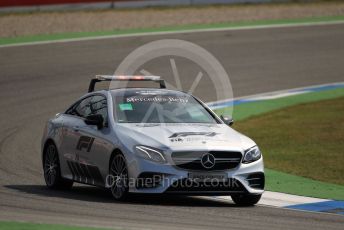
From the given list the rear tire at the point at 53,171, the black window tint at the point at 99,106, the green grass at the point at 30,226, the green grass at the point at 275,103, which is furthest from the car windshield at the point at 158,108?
the green grass at the point at 275,103

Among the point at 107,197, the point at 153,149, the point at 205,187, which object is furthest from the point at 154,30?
the point at 205,187

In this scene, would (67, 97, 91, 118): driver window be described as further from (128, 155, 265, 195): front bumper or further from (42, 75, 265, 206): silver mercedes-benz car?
(128, 155, 265, 195): front bumper

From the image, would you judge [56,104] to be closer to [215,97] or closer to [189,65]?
[215,97]

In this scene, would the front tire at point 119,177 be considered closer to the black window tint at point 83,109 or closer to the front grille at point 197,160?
the front grille at point 197,160

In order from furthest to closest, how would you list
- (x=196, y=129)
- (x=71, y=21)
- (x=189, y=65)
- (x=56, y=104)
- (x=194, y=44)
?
(x=71, y=21), (x=194, y=44), (x=189, y=65), (x=56, y=104), (x=196, y=129)

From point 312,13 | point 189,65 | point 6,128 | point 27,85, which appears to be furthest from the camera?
point 312,13

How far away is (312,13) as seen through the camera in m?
35.7

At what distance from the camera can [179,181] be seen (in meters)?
11.6

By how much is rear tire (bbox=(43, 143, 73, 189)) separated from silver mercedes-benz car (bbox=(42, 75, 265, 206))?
15 millimetres

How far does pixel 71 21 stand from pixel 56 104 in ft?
34.9

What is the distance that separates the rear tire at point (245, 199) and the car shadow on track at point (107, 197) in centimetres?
10

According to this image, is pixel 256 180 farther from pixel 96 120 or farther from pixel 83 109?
pixel 83 109

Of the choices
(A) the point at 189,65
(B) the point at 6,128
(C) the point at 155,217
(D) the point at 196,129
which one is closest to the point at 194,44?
(A) the point at 189,65

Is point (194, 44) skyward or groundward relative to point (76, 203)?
groundward
